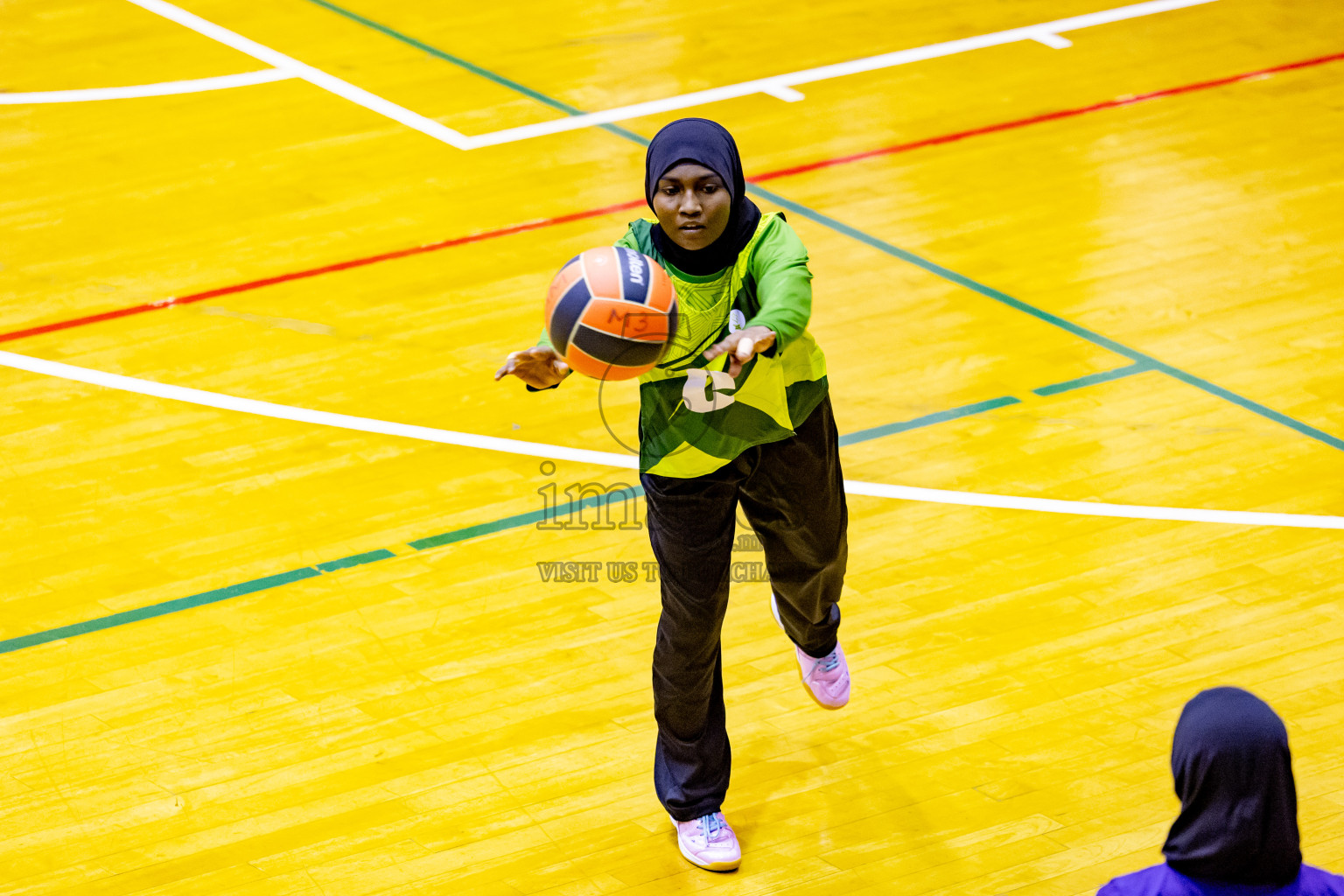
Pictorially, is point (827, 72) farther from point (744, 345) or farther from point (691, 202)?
point (744, 345)

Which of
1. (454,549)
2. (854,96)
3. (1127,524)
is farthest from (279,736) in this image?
(854,96)

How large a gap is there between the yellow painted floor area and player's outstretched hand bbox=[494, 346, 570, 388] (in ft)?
4.44

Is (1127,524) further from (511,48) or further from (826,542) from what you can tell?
(511,48)

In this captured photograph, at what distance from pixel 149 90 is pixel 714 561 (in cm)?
679

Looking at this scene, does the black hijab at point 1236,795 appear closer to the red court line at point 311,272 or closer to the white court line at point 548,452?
the white court line at point 548,452

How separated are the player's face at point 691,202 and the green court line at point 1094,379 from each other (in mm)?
3078

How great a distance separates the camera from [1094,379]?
6754 millimetres

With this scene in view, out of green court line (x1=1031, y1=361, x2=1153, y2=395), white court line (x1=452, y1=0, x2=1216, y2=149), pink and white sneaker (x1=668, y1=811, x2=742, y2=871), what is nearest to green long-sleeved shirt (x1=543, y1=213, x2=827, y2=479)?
pink and white sneaker (x1=668, y1=811, x2=742, y2=871)

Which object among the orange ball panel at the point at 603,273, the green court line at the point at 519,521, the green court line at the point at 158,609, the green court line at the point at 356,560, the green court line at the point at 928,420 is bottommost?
the green court line at the point at 158,609

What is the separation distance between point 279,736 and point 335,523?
1187mm

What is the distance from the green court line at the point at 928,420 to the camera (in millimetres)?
6459

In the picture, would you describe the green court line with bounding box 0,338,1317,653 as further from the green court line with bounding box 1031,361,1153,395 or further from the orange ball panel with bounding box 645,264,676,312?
the orange ball panel with bounding box 645,264,676,312

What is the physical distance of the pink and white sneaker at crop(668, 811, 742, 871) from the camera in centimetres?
441

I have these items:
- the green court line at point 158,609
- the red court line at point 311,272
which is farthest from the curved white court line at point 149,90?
the green court line at point 158,609
